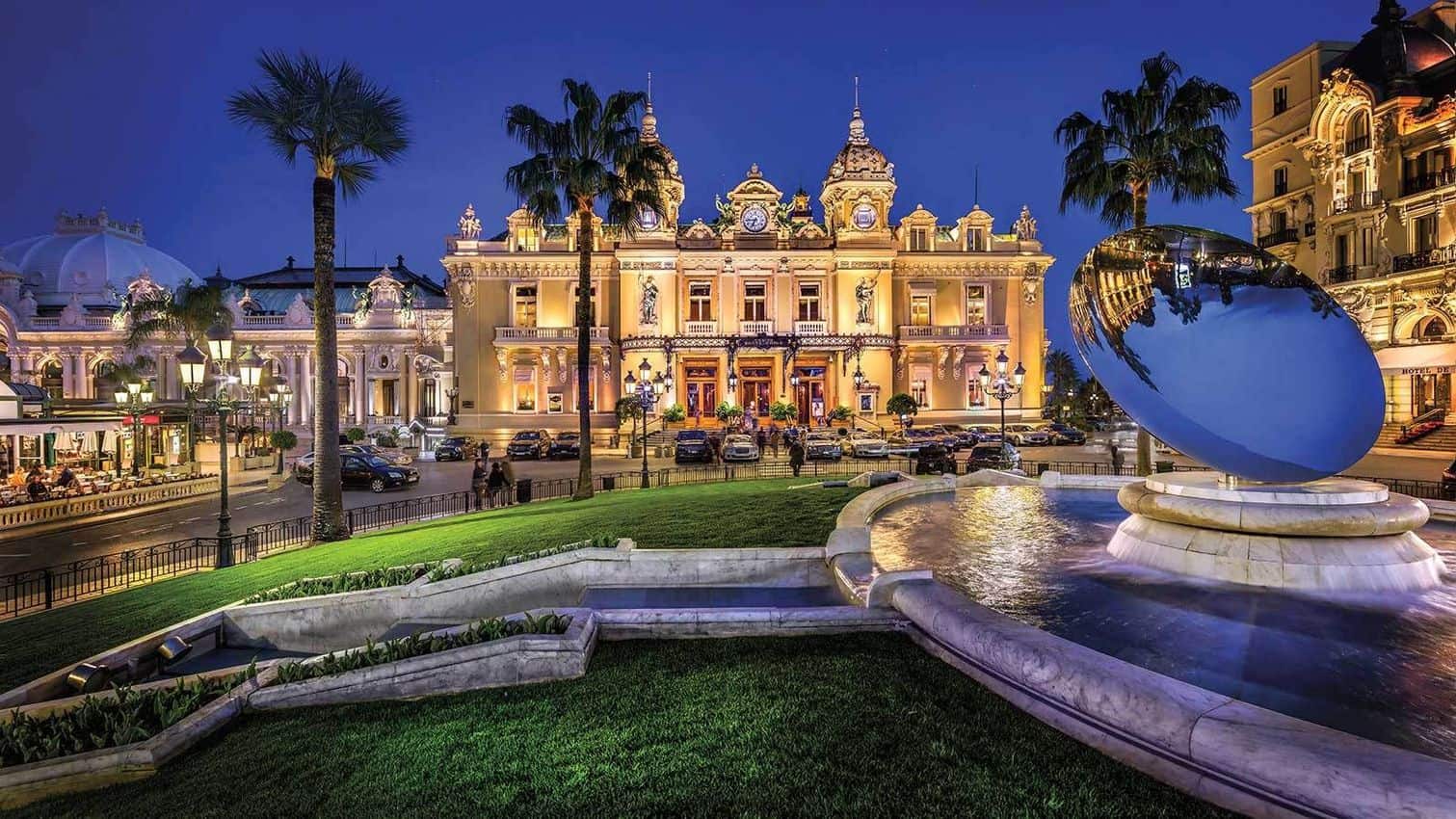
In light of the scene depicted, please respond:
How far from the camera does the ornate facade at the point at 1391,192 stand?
32.7 m

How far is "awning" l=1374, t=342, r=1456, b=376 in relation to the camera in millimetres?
30812

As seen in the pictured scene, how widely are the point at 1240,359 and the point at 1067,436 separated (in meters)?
38.4

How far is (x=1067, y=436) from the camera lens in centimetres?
4303

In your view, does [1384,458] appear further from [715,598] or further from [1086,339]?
[715,598]

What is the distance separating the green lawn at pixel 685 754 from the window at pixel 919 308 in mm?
48460

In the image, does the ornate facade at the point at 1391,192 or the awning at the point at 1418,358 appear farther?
the ornate facade at the point at 1391,192

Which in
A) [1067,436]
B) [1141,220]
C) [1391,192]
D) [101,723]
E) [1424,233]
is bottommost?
[101,723]

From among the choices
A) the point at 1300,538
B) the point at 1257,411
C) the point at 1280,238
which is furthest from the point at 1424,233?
the point at 1300,538

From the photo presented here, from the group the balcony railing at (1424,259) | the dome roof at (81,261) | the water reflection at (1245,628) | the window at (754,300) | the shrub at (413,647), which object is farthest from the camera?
the dome roof at (81,261)

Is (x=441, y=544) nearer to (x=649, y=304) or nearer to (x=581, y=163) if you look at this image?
(x=581, y=163)

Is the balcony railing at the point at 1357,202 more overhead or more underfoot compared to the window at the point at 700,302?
more overhead

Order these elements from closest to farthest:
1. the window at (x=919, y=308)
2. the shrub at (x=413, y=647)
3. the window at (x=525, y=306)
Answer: the shrub at (x=413, y=647)
the window at (x=525, y=306)
the window at (x=919, y=308)

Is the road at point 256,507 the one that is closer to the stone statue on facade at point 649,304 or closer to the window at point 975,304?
the stone statue on facade at point 649,304

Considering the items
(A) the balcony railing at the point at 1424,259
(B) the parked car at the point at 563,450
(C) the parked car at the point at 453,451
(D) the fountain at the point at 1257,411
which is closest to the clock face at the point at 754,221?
(B) the parked car at the point at 563,450
